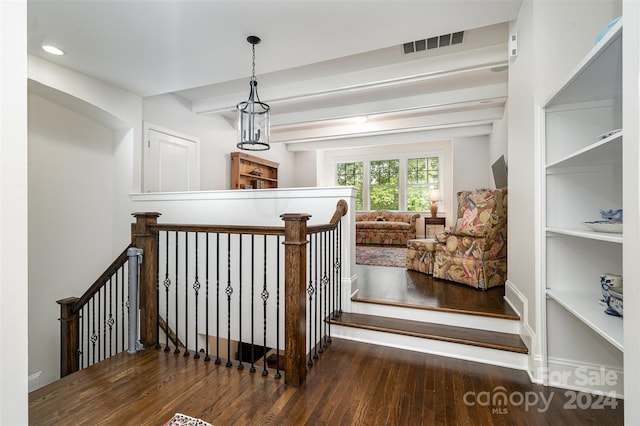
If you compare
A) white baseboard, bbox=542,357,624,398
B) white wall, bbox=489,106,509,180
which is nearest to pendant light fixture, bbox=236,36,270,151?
white baseboard, bbox=542,357,624,398

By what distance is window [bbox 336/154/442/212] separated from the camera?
7953mm

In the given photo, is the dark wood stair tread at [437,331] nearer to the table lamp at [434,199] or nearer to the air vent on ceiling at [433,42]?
the air vent on ceiling at [433,42]

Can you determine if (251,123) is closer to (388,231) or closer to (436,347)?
(436,347)

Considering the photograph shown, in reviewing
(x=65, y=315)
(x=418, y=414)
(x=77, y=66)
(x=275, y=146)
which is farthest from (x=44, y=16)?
(x=275, y=146)

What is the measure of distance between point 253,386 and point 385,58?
3461mm

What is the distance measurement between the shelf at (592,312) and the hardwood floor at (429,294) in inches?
27.8

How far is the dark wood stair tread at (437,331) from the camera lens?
7.04ft

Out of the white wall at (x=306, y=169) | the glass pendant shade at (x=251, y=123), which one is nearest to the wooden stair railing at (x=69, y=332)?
the glass pendant shade at (x=251, y=123)

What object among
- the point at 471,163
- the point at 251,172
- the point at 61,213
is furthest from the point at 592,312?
the point at 471,163

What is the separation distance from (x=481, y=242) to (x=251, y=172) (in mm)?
4474

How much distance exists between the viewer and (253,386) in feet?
6.00

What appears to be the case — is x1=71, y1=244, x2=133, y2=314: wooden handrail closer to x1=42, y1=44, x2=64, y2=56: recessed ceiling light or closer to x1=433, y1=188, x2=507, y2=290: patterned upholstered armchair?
x1=42, y1=44, x2=64, y2=56: recessed ceiling light

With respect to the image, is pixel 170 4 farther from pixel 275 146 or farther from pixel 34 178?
pixel 275 146

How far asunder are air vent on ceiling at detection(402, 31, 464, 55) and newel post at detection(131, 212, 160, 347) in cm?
298
